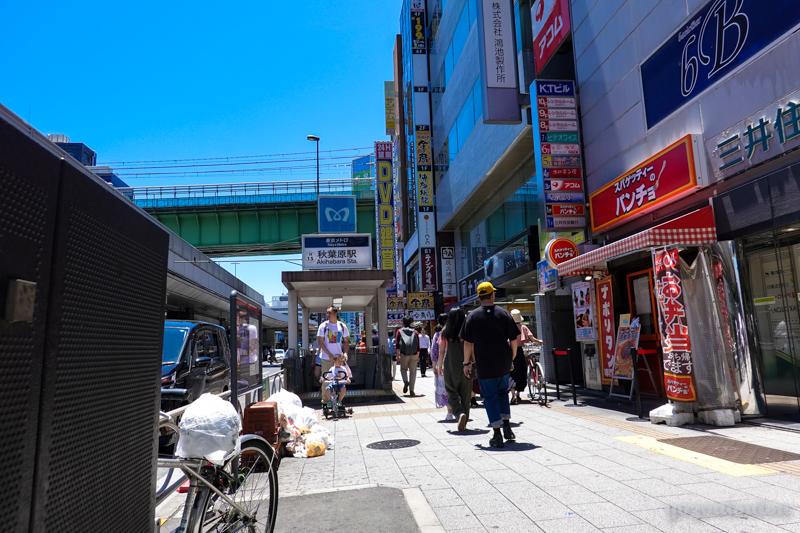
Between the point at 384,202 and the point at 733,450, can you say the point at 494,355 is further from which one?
the point at 384,202

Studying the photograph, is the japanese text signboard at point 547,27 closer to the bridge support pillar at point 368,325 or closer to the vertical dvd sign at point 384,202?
the bridge support pillar at point 368,325

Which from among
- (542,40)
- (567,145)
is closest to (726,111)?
(567,145)

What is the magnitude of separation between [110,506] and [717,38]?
959cm

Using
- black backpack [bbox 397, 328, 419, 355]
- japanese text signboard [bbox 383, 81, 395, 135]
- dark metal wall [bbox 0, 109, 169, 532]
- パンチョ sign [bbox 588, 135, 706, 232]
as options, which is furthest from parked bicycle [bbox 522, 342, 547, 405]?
japanese text signboard [bbox 383, 81, 395, 135]

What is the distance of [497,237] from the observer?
73.4 ft

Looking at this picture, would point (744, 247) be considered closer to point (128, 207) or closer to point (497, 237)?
point (128, 207)

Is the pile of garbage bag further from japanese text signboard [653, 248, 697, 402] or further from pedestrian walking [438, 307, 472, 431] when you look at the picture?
japanese text signboard [653, 248, 697, 402]

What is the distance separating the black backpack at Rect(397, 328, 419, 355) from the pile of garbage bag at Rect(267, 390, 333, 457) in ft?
20.7

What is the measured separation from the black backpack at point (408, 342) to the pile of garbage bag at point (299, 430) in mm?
6309

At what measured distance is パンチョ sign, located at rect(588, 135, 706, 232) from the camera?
859 centimetres

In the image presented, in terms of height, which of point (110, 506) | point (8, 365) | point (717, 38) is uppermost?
point (717, 38)

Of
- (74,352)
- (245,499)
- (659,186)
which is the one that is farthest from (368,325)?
(74,352)

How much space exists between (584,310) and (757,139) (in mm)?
5815

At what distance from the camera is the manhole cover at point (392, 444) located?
701cm
